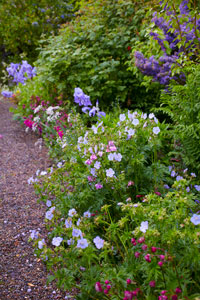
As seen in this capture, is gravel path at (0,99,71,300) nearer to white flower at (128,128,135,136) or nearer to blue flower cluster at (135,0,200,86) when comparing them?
white flower at (128,128,135,136)

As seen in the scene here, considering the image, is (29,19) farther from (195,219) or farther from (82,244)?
(195,219)

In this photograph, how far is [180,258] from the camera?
1608 millimetres

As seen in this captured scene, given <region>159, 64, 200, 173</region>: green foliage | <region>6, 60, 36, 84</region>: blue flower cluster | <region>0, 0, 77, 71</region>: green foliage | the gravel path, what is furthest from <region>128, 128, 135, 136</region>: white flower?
<region>0, 0, 77, 71</region>: green foliage

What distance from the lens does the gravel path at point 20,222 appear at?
7.26ft

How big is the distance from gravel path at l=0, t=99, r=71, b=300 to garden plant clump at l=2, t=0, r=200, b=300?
19cm

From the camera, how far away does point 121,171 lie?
2.23 meters

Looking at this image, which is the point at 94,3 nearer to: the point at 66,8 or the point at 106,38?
the point at 106,38

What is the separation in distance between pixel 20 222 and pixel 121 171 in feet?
4.11

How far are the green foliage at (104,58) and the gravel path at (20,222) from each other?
3.80 feet

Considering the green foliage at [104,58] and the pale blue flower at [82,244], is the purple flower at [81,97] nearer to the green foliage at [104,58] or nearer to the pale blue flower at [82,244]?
the green foliage at [104,58]

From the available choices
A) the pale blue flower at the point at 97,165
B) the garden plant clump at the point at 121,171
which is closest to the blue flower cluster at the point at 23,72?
the garden plant clump at the point at 121,171

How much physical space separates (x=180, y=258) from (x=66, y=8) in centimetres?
985

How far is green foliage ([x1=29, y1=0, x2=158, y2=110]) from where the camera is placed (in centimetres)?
463

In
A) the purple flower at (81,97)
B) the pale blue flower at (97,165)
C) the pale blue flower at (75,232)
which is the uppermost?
the purple flower at (81,97)
